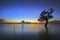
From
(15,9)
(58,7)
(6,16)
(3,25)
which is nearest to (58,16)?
(58,7)

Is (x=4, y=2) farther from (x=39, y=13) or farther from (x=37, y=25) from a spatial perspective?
(x=37, y=25)

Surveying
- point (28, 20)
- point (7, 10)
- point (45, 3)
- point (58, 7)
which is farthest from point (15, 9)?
point (58, 7)

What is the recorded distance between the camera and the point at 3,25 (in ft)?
22.8

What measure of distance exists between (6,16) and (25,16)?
2.62 feet

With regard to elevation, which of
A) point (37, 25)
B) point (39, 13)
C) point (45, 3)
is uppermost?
point (45, 3)

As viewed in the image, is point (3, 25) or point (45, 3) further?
point (3, 25)

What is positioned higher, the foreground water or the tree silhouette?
the tree silhouette

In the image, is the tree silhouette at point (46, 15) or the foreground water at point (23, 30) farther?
the tree silhouette at point (46, 15)

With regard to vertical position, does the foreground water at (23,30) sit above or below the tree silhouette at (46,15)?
below

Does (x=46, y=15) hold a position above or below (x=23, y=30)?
above

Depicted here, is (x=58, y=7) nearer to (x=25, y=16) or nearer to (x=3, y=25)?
(x=25, y=16)

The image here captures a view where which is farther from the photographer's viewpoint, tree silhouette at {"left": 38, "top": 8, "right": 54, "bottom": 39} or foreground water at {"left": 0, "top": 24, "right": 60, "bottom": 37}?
tree silhouette at {"left": 38, "top": 8, "right": 54, "bottom": 39}

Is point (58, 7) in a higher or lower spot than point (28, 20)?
higher

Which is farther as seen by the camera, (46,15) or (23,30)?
(46,15)
